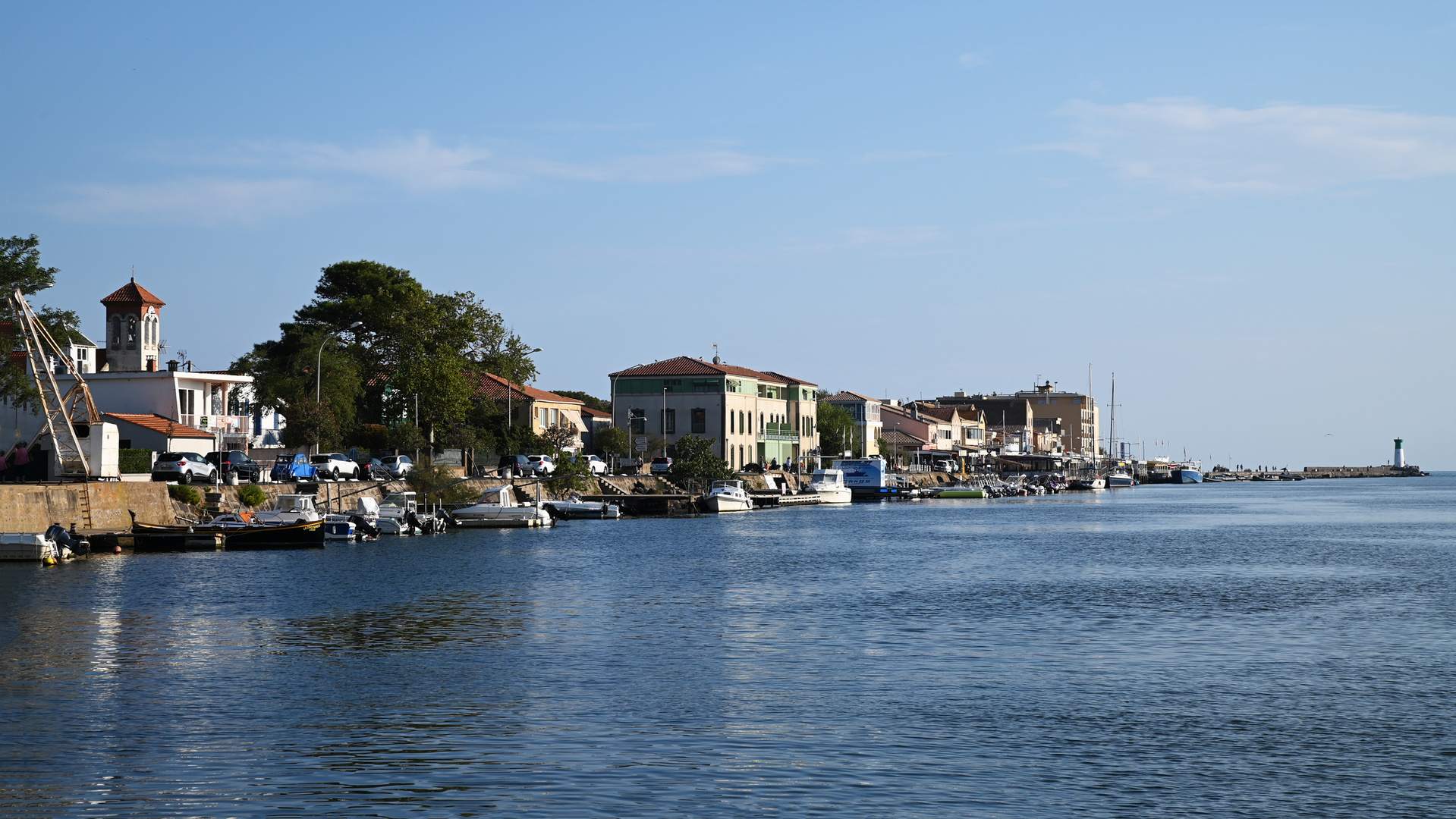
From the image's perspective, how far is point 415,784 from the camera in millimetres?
16500

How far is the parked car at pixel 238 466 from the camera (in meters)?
67.5

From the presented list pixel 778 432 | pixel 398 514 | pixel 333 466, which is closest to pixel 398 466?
pixel 333 466

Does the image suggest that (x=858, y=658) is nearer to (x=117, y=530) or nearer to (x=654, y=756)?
(x=654, y=756)

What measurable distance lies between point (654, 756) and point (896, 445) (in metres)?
172

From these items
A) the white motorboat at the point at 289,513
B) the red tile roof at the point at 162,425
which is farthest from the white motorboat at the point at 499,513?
the red tile roof at the point at 162,425

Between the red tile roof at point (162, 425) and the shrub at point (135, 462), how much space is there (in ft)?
28.9

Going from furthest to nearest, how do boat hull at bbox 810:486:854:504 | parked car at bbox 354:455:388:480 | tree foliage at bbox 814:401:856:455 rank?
1. tree foliage at bbox 814:401:856:455
2. boat hull at bbox 810:486:854:504
3. parked car at bbox 354:455:388:480

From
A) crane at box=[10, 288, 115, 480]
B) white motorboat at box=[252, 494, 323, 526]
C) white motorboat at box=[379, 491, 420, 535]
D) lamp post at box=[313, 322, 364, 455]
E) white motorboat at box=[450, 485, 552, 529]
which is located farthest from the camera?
white motorboat at box=[450, 485, 552, 529]

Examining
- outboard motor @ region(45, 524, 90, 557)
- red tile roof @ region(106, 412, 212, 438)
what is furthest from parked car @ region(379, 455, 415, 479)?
outboard motor @ region(45, 524, 90, 557)

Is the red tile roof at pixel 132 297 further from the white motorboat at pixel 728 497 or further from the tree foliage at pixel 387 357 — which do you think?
the white motorboat at pixel 728 497

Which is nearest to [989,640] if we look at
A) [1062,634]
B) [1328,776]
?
[1062,634]

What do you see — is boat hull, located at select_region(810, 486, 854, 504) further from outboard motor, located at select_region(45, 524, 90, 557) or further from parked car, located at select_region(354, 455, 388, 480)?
outboard motor, located at select_region(45, 524, 90, 557)

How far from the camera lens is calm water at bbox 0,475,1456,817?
16344mm

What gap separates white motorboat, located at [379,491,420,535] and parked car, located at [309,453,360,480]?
316 cm
